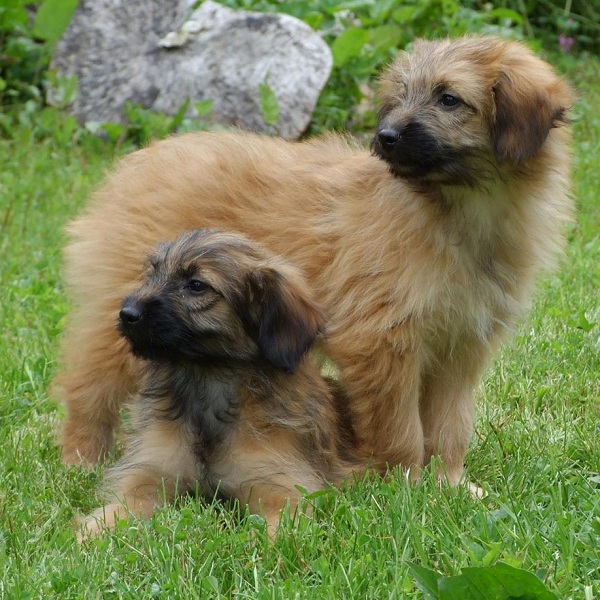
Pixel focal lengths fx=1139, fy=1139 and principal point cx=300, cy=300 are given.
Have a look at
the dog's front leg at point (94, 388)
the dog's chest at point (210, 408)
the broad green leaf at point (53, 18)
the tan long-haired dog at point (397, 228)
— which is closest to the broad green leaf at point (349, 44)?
the broad green leaf at point (53, 18)

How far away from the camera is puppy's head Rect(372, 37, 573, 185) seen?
13.9 feet

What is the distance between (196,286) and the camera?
4191 millimetres

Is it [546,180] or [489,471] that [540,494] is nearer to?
[489,471]

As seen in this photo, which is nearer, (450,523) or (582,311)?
(450,523)

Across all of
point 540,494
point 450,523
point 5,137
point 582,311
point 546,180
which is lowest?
point 5,137

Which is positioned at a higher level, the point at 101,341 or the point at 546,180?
the point at 546,180

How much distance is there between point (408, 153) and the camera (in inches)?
167

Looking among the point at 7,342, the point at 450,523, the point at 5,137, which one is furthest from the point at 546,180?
the point at 5,137

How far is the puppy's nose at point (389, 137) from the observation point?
→ 13.9 feet

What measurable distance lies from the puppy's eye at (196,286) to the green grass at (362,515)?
77 cm

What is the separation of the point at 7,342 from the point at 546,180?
3.06 metres

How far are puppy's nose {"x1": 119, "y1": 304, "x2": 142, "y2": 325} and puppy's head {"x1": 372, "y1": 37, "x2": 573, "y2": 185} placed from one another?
1.10m

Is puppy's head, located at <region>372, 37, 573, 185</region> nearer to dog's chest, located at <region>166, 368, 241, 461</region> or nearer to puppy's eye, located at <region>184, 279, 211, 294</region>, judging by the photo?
puppy's eye, located at <region>184, 279, 211, 294</region>

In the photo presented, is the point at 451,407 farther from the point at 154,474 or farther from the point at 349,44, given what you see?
the point at 349,44
